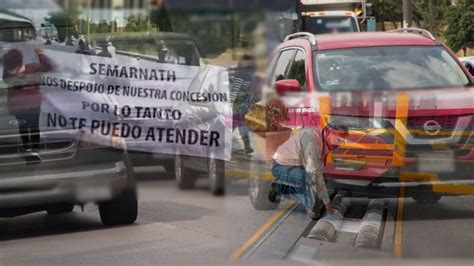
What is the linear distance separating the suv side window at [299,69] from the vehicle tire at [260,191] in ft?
2.87

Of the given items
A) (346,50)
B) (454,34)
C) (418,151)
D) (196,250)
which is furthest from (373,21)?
(454,34)

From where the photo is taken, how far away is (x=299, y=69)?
22.4ft

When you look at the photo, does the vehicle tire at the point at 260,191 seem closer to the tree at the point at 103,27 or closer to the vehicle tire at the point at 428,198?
the vehicle tire at the point at 428,198

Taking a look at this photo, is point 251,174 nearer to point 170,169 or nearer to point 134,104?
point 170,169

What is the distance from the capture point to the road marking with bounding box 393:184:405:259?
17.1ft

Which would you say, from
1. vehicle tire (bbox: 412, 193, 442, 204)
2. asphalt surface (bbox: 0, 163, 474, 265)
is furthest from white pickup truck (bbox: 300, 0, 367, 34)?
asphalt surface (bbox: 0, 163, 474, 265)

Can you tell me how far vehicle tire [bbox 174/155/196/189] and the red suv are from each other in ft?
2.26

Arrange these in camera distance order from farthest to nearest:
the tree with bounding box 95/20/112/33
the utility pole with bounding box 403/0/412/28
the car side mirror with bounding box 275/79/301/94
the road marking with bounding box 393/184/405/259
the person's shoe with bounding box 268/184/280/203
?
the utility pole with bounding box 403/0/412/28, the person's shoe with bounding box 268/184/280/203, the car side mirror with bounding box 275/79/301/94, the tree with bounding box 95/20/112/33, the road marking with bounding box 393/184/405/259

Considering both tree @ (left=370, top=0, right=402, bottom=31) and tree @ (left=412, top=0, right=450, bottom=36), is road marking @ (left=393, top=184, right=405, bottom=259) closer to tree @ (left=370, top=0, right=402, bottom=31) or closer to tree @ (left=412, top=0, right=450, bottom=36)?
tree @ (left=370, top=0, right=402, bottom=31)

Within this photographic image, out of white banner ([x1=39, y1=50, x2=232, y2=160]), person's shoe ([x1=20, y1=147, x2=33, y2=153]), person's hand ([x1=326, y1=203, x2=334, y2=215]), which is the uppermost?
white banner ([x1=39, y1=50, x2=232, y2=160])

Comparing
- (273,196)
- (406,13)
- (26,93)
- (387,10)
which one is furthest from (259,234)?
(406,13)

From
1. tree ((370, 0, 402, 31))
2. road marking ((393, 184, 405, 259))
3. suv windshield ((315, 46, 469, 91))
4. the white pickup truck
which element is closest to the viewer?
road marking ((393, 184, 405, 259))

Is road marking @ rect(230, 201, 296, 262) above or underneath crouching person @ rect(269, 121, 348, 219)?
underneath

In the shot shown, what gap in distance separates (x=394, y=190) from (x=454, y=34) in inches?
871
